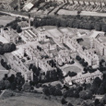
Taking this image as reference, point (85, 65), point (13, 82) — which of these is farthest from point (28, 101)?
point (85, 65)

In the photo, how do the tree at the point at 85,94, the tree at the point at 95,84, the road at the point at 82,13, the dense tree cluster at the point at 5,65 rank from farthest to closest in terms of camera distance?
the road at the point at 82,13
the dense tree cluster at the point at 5,65
the tree at the point at 95,84
the tree at the point at 85,94

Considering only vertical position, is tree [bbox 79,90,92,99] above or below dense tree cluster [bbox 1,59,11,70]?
below

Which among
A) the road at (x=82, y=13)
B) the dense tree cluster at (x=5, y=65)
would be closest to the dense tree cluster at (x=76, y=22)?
the road at (x=82, y=13)

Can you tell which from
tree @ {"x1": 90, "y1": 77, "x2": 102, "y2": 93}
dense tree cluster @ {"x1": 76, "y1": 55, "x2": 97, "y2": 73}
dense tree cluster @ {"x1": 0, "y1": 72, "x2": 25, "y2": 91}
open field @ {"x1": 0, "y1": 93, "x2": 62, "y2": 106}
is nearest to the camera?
open field @ {"x1": 0, "y1": 93, "x2": 62, "y2": 106}

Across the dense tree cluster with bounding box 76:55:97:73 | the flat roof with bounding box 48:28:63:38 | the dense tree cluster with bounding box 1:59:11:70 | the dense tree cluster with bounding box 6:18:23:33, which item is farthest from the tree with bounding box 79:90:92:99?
the dense tree cluster with bounding box 6:18:23:33

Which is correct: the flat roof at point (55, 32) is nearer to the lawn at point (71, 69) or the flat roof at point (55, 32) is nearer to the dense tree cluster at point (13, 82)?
the lawn at point (71, 69)

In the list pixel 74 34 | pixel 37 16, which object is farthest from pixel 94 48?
pixel 37 16

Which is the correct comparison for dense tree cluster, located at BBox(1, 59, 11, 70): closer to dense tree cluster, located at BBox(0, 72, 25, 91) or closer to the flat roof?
dense tree cluster, located at BBox(0, 72, 25, 91)

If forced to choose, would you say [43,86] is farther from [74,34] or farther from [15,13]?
[15,13]
